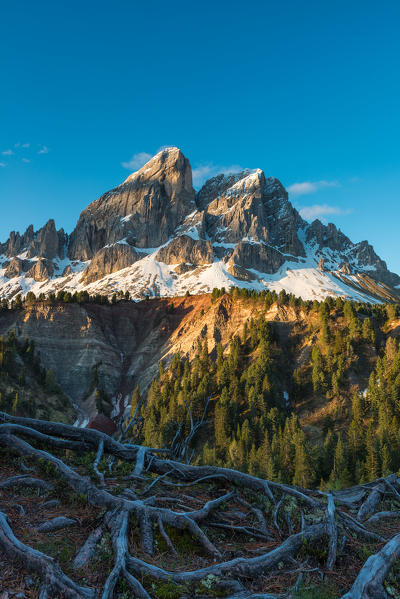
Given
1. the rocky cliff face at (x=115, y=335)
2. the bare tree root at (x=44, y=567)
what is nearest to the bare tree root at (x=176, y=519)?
the bare tree root at (x=44, y=567)

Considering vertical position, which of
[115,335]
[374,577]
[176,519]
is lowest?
[115,335]

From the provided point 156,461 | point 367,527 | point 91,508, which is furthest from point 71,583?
point 367,527

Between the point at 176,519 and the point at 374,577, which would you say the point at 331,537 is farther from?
the point at 176,519

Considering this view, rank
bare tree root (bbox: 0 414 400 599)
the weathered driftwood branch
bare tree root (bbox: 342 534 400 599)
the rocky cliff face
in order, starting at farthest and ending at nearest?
the rocky cliff face < the weathered driftwood branch < bare tree root (bbox: 0 414 400 599) < bare tree root (bbox: 342 534 400 599)

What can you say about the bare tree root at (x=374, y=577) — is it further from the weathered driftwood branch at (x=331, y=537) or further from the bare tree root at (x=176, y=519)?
the weathered driftwood branch at (x=331, y=537)

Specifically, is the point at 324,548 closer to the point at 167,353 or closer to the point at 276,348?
the point at 276,348

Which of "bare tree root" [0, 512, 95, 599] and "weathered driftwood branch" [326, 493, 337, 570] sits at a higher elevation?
"bare tree root" [0, 512, 95, 599]

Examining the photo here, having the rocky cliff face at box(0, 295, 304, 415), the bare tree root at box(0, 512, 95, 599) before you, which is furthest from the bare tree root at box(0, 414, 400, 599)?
the rocky cliff face at box(0, 295, 304, 415)

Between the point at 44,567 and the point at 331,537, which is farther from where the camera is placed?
the point at 331,537

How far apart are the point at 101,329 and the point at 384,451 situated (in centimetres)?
9169

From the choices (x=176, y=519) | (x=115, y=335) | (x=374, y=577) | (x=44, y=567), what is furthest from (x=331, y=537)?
(x=115, y=335)

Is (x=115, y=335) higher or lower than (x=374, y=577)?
lower

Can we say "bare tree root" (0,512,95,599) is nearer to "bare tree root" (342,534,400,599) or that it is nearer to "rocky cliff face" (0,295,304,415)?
"bare tree root" (342,534,400,599)

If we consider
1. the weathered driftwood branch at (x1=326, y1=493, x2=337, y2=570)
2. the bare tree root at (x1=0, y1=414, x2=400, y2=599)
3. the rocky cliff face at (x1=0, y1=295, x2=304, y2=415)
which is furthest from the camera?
the rocky cliff face at (x1=0, y1=295, x2=304, y2=415)
